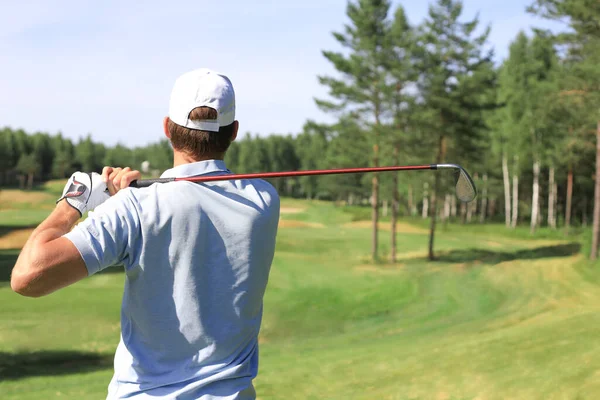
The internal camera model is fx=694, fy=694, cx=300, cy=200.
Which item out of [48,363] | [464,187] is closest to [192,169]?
[464,187]

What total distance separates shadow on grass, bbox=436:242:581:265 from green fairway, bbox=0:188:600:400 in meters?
0.09

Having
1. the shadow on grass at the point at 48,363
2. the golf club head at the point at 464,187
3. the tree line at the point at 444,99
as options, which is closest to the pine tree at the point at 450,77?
the tree line at the point at 444,99

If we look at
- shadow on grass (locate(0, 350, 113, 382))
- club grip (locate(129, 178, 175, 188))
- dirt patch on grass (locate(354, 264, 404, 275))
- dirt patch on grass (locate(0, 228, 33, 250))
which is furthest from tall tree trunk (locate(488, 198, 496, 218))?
club grip (locate(129, 178, 175, 188))

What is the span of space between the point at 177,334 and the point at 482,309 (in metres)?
17.9

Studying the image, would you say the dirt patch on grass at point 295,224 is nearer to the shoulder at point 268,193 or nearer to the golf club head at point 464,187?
the golf club head at point 464,187

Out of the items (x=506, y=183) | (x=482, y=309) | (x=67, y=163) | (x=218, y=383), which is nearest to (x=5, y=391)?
(x=218, y=383)

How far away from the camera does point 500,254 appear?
106 feet

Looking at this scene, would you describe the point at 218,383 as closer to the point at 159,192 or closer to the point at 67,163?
the point at 159,192

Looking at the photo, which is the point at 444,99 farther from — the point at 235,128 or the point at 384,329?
the point at 235,128

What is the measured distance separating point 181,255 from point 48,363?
37.6 ft

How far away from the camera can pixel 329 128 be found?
32.2 m

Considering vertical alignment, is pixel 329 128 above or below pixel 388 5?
below

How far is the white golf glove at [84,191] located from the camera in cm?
206

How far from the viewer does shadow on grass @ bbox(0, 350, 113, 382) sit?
37.5ft
